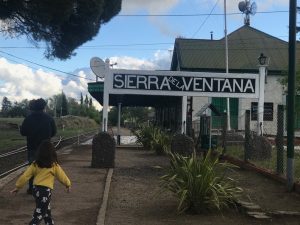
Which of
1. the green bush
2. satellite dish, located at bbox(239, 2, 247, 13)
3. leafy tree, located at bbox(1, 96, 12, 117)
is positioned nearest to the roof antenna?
satellite dish, located at bbox(239, 2, 247, 13)

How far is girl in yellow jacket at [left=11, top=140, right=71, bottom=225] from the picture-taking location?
712 cm

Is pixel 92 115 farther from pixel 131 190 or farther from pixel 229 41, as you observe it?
pixel 131 190

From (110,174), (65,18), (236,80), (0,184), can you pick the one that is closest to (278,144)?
(110,174)

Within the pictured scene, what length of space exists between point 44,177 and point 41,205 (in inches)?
14.4

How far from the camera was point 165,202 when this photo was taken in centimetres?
975

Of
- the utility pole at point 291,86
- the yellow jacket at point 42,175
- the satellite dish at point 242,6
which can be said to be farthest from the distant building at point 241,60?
the yellow jacket at point 42,175

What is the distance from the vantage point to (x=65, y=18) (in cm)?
2697

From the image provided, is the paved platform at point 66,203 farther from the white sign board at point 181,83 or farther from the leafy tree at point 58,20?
the leafy tree at point 58,20

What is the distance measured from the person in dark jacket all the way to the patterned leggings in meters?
2.93

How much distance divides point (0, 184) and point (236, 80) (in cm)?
1065

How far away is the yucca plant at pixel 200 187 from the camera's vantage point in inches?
339

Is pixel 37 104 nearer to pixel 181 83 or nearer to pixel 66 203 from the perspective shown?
pixel 66 203

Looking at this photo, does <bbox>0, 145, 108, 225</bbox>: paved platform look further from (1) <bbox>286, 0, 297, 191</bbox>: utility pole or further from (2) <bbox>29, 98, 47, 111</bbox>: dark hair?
(1) <bbox>286, 0, 297, 191</bbox>: utility pole

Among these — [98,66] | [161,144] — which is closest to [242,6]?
[161,144]
